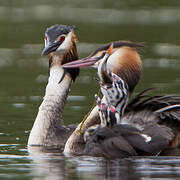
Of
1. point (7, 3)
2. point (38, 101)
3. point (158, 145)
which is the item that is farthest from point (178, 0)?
point (158, 145)

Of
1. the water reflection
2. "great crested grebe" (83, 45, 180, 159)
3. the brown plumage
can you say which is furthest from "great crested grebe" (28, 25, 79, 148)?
the brown plumage

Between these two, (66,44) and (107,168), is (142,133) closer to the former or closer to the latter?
(107,168)

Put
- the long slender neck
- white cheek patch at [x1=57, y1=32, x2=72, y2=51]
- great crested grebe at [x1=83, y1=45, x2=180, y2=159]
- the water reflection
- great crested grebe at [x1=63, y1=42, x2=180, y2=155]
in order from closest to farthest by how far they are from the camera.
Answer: the water reflection, great crested grebe at [x1=83, y1=45, x2=180, y2=159], great crested grebe at [x1=63, y1=42, x2=180, y2=155], the long slender neck, white cheek patch at [x1=57, y1=32, x2=72, y2=51]

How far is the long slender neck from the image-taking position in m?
14.2

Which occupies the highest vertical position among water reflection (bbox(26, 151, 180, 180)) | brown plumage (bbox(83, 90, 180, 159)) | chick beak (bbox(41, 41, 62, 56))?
chick beak (bbox(41, 41, 62, 56))

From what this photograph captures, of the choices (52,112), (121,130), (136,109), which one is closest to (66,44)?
(52,112)

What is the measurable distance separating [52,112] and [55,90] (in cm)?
39

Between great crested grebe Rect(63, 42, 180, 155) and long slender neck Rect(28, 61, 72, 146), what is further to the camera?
long slender neck Rect(28, 61, 72, 146)

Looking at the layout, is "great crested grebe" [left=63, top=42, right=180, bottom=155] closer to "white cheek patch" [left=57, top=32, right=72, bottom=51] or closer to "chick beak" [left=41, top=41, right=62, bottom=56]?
"chick beak" [left=41, top=41, right=62, bottom=56]

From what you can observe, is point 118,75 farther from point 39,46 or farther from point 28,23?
point 28,23

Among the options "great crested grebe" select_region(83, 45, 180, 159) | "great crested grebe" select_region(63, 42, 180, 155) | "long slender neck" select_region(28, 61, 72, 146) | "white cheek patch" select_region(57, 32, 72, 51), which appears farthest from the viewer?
"white cheek patch" select_region(57, 32, 72, 51)

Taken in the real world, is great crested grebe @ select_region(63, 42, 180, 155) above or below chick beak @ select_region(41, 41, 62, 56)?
below

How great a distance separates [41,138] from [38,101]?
3.67 meters

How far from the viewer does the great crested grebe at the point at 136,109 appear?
12.1 metres
